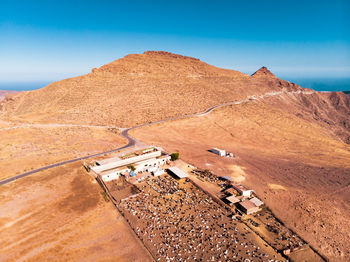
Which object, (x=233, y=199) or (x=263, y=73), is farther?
(x=263, y=73)

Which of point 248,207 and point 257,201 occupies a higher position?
point 248,207

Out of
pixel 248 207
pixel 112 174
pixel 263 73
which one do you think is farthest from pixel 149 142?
pixel 263 73

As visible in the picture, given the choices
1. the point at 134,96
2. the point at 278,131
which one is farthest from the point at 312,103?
the point at 134,96

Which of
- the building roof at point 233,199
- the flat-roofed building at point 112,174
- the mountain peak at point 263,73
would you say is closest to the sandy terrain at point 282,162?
the building roof at point 233,199

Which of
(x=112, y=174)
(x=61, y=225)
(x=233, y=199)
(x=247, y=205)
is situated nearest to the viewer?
(x=61, y=225)

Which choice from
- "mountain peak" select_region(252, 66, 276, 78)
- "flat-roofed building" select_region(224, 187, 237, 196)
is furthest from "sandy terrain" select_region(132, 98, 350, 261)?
"mountain peak" select_region(252, 66, 276, 78)

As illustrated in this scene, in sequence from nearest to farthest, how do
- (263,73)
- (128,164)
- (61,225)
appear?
(61,225) → (128,164) → (263,73)

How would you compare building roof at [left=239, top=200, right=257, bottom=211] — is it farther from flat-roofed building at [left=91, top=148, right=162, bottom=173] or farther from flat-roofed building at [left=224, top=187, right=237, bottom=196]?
flat-roofed building at [left=91, top=148, right=162, bottom=173]

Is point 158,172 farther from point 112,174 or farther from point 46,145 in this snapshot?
point 46,145

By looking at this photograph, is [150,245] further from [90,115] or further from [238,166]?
[90,115]
